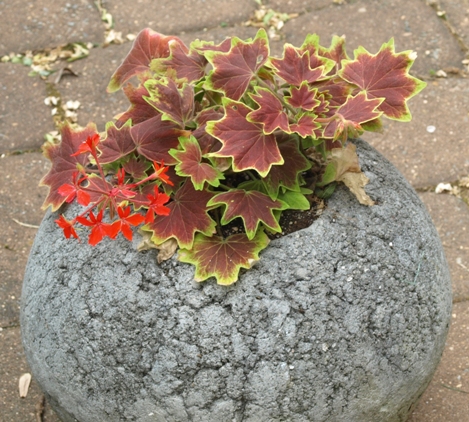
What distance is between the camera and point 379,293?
5.91 feet

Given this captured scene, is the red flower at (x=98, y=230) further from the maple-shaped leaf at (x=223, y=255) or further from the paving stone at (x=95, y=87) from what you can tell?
the paving stone at (x=95, y=87)

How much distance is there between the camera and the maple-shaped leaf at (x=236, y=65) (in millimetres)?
1815

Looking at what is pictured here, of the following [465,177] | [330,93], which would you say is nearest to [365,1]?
[465,177]

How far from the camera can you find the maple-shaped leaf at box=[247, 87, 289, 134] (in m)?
1.69

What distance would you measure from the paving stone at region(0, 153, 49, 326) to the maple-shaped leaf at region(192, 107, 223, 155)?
131cm

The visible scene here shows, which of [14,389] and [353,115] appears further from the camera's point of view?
[14,389]

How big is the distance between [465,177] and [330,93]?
5.07 ft

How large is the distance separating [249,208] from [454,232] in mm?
1535

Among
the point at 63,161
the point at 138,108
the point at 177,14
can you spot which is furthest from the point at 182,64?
the point at 177,14

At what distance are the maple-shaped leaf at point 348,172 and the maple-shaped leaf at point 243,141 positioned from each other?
19cm

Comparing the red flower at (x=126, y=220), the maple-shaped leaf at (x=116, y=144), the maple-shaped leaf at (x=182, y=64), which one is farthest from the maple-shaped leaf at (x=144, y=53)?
the red flower at (x=126, y=220)

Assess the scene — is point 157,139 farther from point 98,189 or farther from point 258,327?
point 258,327

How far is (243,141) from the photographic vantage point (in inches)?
67.5

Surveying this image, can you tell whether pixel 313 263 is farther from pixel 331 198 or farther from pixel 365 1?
pixel 365 1
